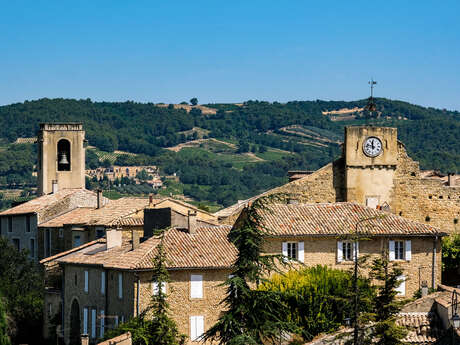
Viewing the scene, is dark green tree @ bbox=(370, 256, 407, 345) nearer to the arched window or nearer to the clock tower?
the clock tower

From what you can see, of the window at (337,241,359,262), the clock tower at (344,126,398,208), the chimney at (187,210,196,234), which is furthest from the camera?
the clock tower at (344,126,398,208)

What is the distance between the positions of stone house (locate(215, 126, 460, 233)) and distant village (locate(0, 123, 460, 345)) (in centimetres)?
5

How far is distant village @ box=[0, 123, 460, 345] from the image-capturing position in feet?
152

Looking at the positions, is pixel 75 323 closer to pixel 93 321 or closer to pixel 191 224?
pixel 93 321

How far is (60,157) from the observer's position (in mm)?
81875

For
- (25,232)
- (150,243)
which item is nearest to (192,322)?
(150,243)

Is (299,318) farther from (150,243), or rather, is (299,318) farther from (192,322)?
(150,243)

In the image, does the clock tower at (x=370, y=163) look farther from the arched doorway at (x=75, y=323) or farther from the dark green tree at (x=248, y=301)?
the dark green tree at (x=248, y=301)

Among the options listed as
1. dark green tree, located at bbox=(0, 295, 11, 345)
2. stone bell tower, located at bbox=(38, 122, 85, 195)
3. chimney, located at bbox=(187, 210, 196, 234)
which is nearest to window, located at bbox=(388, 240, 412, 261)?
chimney, located at bbox=(187, 210, 196, 234)

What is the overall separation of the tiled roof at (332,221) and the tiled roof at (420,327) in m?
7.68

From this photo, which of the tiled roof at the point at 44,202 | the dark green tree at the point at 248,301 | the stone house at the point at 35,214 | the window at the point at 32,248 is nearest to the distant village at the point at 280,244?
the stone house at the point at 35,214

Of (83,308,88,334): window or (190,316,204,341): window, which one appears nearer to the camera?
(190,316,204,341): window

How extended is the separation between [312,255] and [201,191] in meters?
147

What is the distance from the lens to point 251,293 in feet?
109
